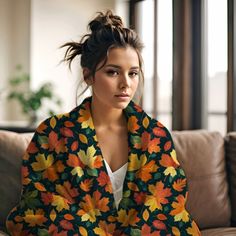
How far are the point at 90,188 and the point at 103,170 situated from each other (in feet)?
0.25

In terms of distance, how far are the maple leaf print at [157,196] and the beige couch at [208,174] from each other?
371 mm

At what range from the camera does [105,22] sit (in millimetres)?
1638

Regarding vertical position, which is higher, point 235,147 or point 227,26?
point 227,26

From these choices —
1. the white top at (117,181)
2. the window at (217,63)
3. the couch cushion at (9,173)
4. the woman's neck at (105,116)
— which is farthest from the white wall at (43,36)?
the white top at (117,181)

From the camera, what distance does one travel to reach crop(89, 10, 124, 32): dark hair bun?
1.63 metres

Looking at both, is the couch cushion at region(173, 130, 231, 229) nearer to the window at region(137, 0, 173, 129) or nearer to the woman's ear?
the woman's ear

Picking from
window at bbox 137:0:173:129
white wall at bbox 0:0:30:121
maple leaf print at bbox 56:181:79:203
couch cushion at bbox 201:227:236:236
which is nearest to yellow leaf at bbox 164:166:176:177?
maple leaf print at bbox 56:181:79:203

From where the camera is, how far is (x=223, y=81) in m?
3.68

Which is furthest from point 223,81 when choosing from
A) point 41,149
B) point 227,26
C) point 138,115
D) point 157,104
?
point 41,149

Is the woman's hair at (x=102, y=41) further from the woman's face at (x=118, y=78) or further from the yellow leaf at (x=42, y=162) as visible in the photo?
the yellow leaf at (x=42, y=162)

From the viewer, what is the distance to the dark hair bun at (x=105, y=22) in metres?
1.63

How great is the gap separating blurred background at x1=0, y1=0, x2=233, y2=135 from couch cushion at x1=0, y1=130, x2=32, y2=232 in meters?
2.12

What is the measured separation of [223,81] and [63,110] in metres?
2.44

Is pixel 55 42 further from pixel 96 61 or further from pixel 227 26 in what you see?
pixel 96 61
